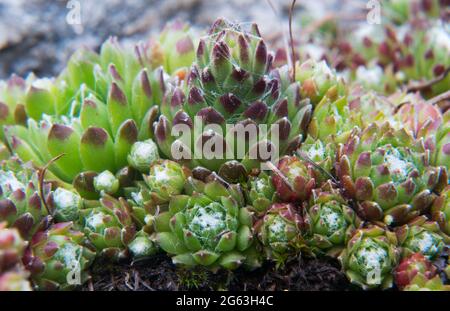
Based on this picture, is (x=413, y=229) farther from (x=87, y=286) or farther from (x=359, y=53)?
(x=359, y=53)

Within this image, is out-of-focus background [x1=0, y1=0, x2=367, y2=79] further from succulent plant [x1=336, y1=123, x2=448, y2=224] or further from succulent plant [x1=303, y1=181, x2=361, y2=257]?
succulent plant [x1=303, y1=181, x2=361, y2=257]

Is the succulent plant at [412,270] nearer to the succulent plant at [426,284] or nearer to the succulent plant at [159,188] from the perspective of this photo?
the succulent plant at [426,284]

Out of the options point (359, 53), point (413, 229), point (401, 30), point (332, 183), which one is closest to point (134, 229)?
point (332, 183)

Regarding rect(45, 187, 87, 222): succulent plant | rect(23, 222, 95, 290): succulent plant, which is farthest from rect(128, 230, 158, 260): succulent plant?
rect(45, 187, 87, 222): succulent plant

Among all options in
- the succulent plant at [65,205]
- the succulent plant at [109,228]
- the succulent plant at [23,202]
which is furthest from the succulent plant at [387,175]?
the succulent plant at [23,202]

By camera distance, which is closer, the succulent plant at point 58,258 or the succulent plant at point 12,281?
the succulent plant at point 12,281

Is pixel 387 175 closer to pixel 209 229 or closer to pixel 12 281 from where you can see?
pixel 209 229

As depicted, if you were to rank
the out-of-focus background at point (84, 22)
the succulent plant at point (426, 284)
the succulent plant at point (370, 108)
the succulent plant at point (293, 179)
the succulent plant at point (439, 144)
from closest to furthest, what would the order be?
the succulent plant at point (426, 284) < the succulent plant at point (293, 179) < the succulent plant at point (439, 144) < the succulent plant at point (370, 108) < the out-of-focus background at point (84, 22)
